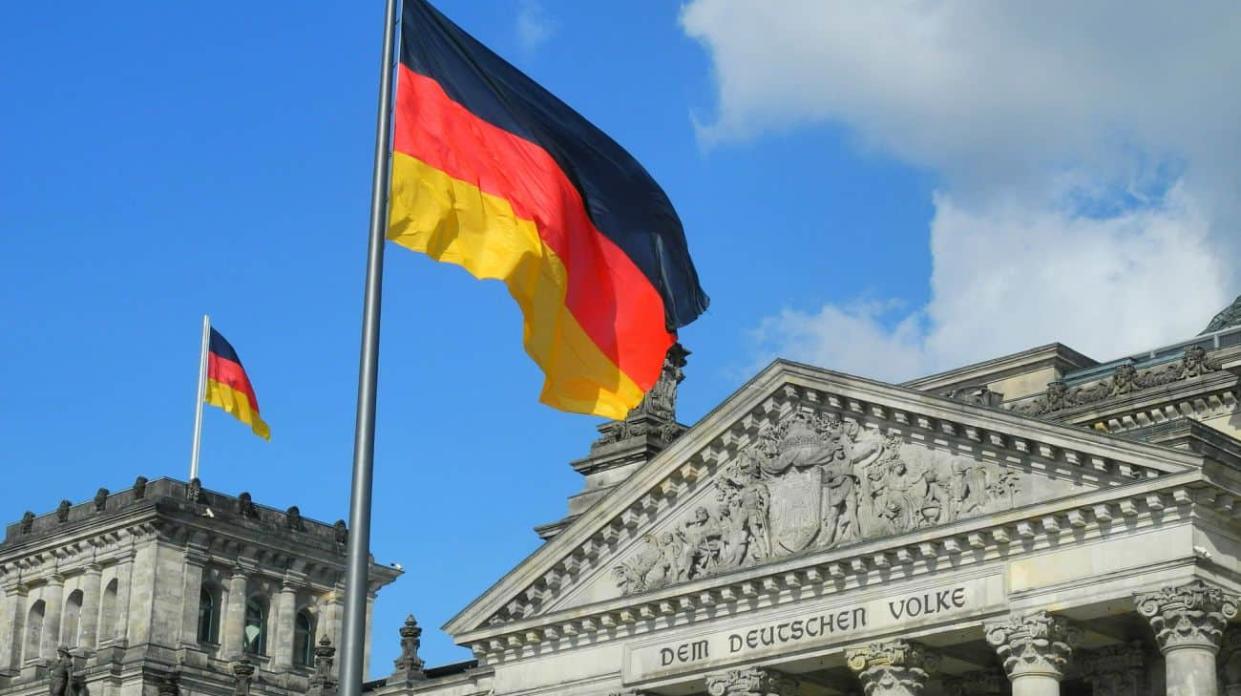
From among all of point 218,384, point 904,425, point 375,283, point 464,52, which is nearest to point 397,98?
point 464,52

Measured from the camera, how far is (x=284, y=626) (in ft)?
292

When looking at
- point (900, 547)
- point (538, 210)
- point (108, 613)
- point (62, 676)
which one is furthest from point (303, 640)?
point (538, 210)

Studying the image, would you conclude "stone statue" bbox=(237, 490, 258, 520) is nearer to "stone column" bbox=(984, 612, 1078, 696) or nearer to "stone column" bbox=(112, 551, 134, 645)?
"stone column" bbox=(112, 551, 134, 645)

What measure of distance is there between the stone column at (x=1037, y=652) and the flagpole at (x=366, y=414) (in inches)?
919

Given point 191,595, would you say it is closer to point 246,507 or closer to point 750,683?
point 246,507

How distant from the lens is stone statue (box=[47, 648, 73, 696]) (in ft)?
260

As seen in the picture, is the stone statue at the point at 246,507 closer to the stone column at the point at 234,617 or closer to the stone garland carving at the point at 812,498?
the stone column at the point at 234,617

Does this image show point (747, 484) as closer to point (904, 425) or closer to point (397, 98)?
point (904, 425)

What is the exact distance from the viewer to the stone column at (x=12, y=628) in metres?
89.1

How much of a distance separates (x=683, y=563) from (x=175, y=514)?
37548mm

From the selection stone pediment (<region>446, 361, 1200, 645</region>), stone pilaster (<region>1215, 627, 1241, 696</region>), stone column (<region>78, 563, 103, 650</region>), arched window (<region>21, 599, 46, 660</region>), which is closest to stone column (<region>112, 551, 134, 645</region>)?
stone column (<region>78, 563, 103, 650</region>)

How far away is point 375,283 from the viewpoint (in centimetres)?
2569

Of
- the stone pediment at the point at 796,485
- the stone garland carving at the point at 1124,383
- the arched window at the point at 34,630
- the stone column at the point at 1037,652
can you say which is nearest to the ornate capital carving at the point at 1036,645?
the stone column at the point at 1037,652

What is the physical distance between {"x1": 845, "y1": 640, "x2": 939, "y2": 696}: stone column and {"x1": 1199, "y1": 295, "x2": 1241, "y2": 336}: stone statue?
19.2 meters
